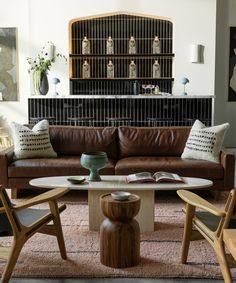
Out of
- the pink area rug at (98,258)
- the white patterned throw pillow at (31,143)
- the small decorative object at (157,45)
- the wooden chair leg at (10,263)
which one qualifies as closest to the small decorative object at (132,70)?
the small decorative object at (157,45)

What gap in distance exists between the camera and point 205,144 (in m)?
5.05

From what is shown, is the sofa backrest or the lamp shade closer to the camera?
the sofa backrest

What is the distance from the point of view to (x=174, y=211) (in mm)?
4566

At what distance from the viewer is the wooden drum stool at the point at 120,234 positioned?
313cm

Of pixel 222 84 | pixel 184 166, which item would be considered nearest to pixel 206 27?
pixel 222 84

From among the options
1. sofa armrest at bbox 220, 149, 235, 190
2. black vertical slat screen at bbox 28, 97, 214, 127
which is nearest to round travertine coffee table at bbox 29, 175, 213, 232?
sofa armrest at bbox 220, 149, 235, 190

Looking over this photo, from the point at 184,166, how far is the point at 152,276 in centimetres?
196

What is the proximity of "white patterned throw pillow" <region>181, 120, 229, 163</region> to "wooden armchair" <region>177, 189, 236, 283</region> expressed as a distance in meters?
1.77

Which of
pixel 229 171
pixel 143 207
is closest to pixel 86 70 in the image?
pixel 229 171

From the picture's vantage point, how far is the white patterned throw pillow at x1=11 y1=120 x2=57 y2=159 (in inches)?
204

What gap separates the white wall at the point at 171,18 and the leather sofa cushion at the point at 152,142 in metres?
3.54

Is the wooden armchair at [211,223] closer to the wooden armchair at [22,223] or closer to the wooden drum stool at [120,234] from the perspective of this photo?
the wooden drum stool at [120,234]

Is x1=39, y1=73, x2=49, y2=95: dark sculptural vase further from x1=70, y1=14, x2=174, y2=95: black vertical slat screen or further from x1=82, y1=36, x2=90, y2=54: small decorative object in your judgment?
x1=82, y1=36, x2=90, y2=54: small decorative object

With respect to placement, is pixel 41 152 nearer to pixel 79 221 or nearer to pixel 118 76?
pixel 79 221
